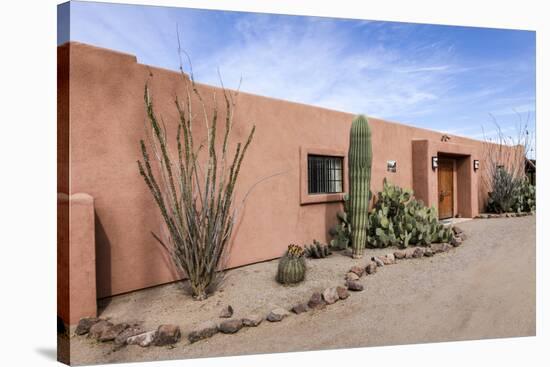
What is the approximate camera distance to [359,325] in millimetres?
3602

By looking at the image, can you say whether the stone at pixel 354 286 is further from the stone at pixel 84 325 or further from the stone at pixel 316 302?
the stone at pixel 84 325

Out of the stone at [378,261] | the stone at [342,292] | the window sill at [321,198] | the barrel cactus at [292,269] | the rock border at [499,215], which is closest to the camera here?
the stone at [342,292]

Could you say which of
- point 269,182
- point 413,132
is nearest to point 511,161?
point 413,132

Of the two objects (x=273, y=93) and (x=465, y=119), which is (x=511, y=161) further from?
(x=273, y=93)

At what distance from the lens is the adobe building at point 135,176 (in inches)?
125

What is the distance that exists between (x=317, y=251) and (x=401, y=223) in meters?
1.61

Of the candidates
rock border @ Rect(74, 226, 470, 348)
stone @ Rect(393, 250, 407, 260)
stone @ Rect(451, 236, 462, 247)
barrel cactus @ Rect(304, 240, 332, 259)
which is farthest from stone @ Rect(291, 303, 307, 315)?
stone @ Rect(451, 236, 462, 247)

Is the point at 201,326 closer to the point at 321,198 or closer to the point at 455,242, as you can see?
the point at 321,198

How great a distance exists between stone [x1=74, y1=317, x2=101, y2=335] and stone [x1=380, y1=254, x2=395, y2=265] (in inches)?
142

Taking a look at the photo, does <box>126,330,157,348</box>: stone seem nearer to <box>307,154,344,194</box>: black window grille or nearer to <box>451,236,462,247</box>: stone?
<box>307,154,344,194</box>: black window grille

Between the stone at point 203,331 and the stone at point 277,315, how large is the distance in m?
0.52

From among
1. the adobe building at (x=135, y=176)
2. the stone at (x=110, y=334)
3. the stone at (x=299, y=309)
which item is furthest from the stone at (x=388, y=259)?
the stone at (x=110, y=334)

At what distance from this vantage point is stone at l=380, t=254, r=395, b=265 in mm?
5164

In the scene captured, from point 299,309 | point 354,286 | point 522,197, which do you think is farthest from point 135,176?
point 522,197
